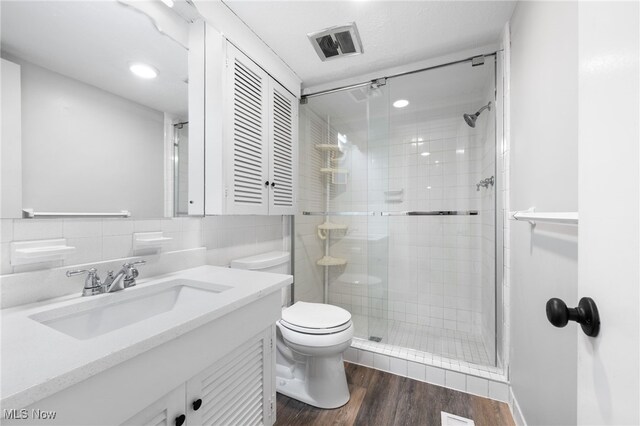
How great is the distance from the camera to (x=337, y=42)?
67.9 inches

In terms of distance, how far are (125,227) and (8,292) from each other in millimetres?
405

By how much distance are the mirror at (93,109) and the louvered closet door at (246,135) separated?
0.78ft

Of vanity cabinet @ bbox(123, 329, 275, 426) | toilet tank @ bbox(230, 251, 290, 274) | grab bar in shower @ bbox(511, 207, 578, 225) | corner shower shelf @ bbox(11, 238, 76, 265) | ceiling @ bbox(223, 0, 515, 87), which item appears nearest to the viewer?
grab bar in shower @ bbox(511, 207, 578, 225)

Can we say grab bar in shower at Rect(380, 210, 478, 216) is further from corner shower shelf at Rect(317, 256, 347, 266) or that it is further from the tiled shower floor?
the tiled shower floor

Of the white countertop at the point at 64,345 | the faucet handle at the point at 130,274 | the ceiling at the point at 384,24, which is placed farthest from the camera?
the ceiling at the point at 384,24

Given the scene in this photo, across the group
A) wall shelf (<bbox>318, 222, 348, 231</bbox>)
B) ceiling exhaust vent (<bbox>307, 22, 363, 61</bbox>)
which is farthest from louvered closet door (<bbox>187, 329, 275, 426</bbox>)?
ceiling exhaust vent (<bbox>307, 22, 363, 61</bbox>)

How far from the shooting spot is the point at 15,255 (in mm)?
886

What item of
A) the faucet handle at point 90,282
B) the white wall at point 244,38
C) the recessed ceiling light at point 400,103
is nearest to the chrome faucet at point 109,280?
the faucet handle at point 90,282

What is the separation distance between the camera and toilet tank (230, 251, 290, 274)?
1.74 metres

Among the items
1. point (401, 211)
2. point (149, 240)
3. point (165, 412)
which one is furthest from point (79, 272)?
point (401, 211)

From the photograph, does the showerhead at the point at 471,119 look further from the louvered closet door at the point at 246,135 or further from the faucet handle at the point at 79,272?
the faucet handle at the point at 79,272

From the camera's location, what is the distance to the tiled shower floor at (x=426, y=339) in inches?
75.3

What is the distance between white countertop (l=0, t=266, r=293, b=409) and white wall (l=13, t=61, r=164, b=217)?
39 centimetres

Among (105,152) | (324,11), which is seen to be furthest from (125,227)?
(324,11)
